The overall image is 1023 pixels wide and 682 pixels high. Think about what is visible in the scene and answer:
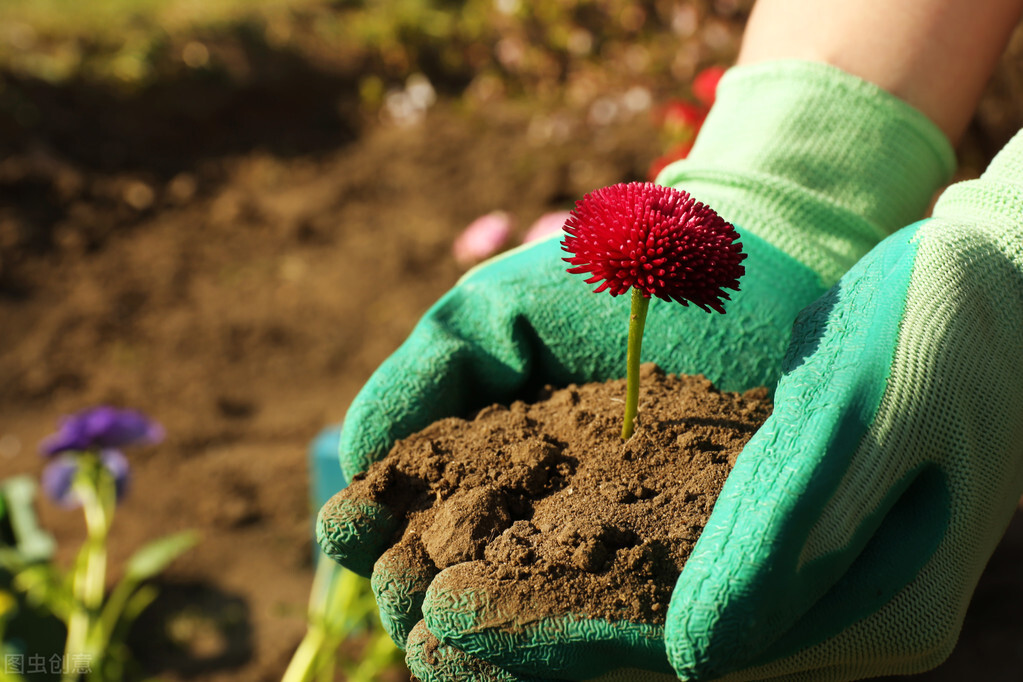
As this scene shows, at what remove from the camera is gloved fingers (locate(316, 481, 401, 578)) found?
44.3 inches

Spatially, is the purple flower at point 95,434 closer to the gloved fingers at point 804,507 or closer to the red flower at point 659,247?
the red flower at point 659,247

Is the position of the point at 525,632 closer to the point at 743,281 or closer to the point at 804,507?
the point at 804,507

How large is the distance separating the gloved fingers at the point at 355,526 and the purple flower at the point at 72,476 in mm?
1505

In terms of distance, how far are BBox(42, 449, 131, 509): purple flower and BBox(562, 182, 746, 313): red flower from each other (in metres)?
1.88

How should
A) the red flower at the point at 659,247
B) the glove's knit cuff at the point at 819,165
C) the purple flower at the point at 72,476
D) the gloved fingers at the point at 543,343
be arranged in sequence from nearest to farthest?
1. the red flower at the point at 659,247
2. the gloved fingers at the point at 543,343
3. the glove's knit cuff at the point at 819,165
4. the purple flower at the point at 72,476

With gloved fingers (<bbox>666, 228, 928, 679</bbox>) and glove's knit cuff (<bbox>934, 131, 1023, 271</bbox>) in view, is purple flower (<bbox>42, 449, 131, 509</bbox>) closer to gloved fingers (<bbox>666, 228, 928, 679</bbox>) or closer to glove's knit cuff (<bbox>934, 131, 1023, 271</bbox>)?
gloved fingers (<bbox>666, 228, 928, 679</bbox>)

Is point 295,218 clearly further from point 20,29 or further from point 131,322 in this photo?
point 20,29

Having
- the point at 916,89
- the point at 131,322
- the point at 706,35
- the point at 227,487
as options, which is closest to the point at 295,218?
the point at 131,322

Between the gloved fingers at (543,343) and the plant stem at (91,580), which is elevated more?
the gloved fingers at (543,343)

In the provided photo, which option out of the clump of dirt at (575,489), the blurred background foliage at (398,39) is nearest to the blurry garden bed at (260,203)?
the blurred background foliage at (398,39)

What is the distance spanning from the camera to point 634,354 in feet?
3.58

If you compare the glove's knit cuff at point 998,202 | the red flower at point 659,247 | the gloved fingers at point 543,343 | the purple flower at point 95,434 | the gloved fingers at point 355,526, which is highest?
the glove's knit cuff at point 998,202

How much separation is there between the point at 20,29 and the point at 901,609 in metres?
5.35

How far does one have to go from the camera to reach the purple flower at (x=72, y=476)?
2.44 m
